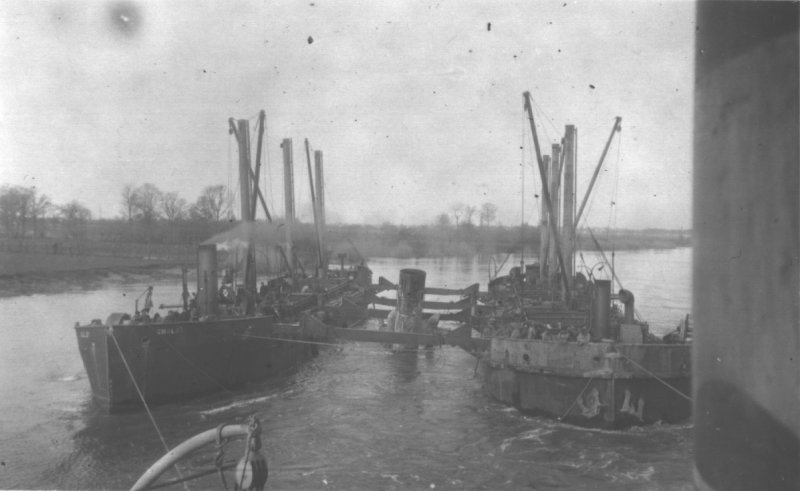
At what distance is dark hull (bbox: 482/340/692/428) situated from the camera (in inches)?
651

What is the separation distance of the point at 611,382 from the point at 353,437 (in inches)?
299

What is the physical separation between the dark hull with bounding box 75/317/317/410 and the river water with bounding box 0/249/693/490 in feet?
1.93

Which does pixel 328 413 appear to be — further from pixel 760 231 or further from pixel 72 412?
pixel 760 231

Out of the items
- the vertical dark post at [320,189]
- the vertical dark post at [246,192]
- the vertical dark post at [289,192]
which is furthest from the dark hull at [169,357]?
the vertical dark post at [320,189]

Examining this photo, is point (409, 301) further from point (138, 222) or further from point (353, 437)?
point (138, 222)

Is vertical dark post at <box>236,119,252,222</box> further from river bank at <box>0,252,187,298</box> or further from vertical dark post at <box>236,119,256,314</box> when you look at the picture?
river bank at <box>0,252,187,298</box>

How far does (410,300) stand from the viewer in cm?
2552

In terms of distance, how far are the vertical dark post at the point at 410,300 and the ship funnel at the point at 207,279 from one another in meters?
7.86

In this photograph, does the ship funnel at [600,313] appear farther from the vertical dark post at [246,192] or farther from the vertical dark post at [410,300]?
the vertical dark post at [246,192]

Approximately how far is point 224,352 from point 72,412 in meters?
5.30

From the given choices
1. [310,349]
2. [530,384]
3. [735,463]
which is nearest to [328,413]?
[530,384]

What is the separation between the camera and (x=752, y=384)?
7.44 feet

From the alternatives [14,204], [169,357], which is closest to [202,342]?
[169,357]

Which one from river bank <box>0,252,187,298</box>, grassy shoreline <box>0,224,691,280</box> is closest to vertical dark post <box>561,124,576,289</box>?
grassy shoreline <box>0,224,691,280</box>
